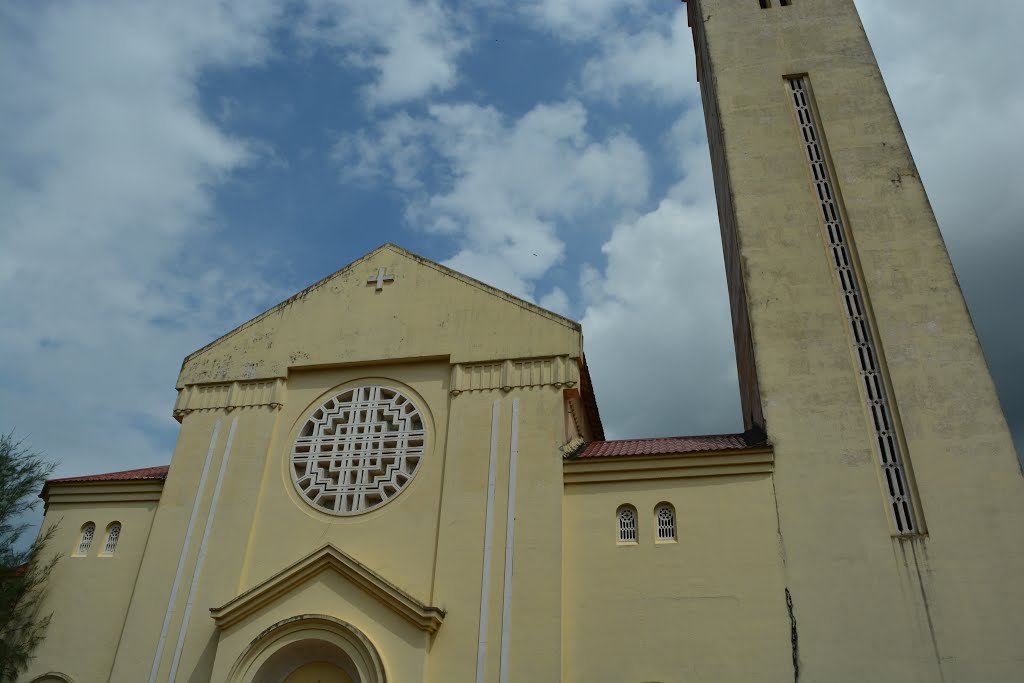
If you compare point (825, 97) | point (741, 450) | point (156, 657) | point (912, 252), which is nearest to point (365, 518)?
point (156, 657)

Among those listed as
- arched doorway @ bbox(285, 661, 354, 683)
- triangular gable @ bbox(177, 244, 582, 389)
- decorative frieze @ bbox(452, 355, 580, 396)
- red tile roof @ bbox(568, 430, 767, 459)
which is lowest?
arched doorway @ bbox(285, 661, 354, 683)

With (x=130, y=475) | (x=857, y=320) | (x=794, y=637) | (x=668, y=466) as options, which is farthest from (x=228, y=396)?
(x=857, y=320)

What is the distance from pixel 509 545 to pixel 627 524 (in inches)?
79.1

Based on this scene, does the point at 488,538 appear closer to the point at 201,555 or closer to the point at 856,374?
the point at 201,555

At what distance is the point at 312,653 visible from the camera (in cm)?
1365

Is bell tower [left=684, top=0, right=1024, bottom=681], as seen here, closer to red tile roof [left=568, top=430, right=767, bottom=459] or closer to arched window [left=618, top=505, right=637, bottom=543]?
red tile roof [left=568, top=430, right=767, bottom=459]

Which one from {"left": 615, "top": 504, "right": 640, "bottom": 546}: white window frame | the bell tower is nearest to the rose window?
{"left": 615, "top": 504, "right": 640, "bottom": 546}: white window frame

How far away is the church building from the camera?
1230cm

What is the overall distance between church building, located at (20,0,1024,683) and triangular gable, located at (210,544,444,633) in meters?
0.05

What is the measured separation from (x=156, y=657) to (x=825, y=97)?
1709 cm

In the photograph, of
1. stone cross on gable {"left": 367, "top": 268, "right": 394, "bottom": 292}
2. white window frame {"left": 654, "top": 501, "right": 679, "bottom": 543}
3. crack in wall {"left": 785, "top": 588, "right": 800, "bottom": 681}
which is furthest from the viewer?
stone cross on gable {"left": 367, "top": 268, "right": 394, "bottom": 292}

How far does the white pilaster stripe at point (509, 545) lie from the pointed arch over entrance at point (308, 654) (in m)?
1.88

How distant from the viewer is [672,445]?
14.9 m

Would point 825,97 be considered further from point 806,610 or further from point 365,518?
point 365,518
